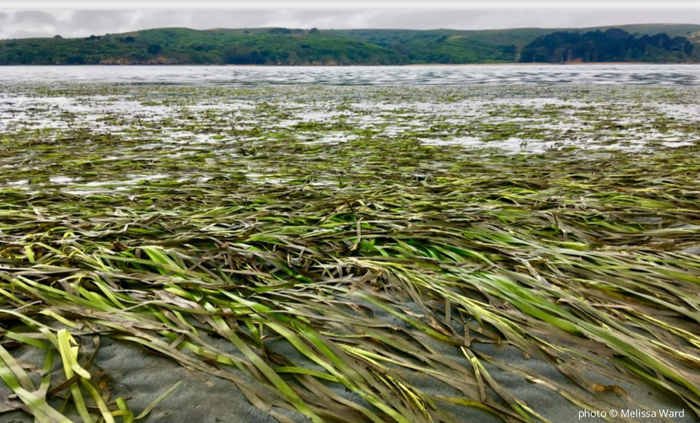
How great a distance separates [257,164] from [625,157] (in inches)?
174

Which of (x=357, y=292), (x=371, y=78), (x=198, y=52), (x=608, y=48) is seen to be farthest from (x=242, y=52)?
(x=357, y=292)

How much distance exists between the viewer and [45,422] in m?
1.27

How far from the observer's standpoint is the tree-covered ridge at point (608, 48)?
316 feet

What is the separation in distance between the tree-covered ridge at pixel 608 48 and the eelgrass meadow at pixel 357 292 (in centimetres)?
11703

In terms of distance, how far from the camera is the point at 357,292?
212 cm

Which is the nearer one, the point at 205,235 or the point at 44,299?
the point at 44,299

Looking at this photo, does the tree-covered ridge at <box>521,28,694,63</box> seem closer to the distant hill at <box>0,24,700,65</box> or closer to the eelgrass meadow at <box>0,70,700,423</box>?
the distant hill at <box>0,24,700,65</box>

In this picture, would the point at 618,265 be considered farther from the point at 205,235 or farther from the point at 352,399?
the point at 205,235

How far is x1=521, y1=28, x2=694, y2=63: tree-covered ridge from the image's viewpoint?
316 ft

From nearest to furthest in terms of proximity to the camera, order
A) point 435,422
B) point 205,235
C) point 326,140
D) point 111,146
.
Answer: point 435,422
point 205,235
point 111,146
point 326,140

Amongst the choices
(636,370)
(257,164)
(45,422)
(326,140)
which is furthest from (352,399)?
A: (326,140)

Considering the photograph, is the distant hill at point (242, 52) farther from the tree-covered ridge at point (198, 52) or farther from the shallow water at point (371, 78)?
the shallow water at point (371, 78)

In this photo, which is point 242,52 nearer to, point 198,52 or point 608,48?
point 198,52

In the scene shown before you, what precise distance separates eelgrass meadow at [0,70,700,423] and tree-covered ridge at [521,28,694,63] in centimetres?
11703
